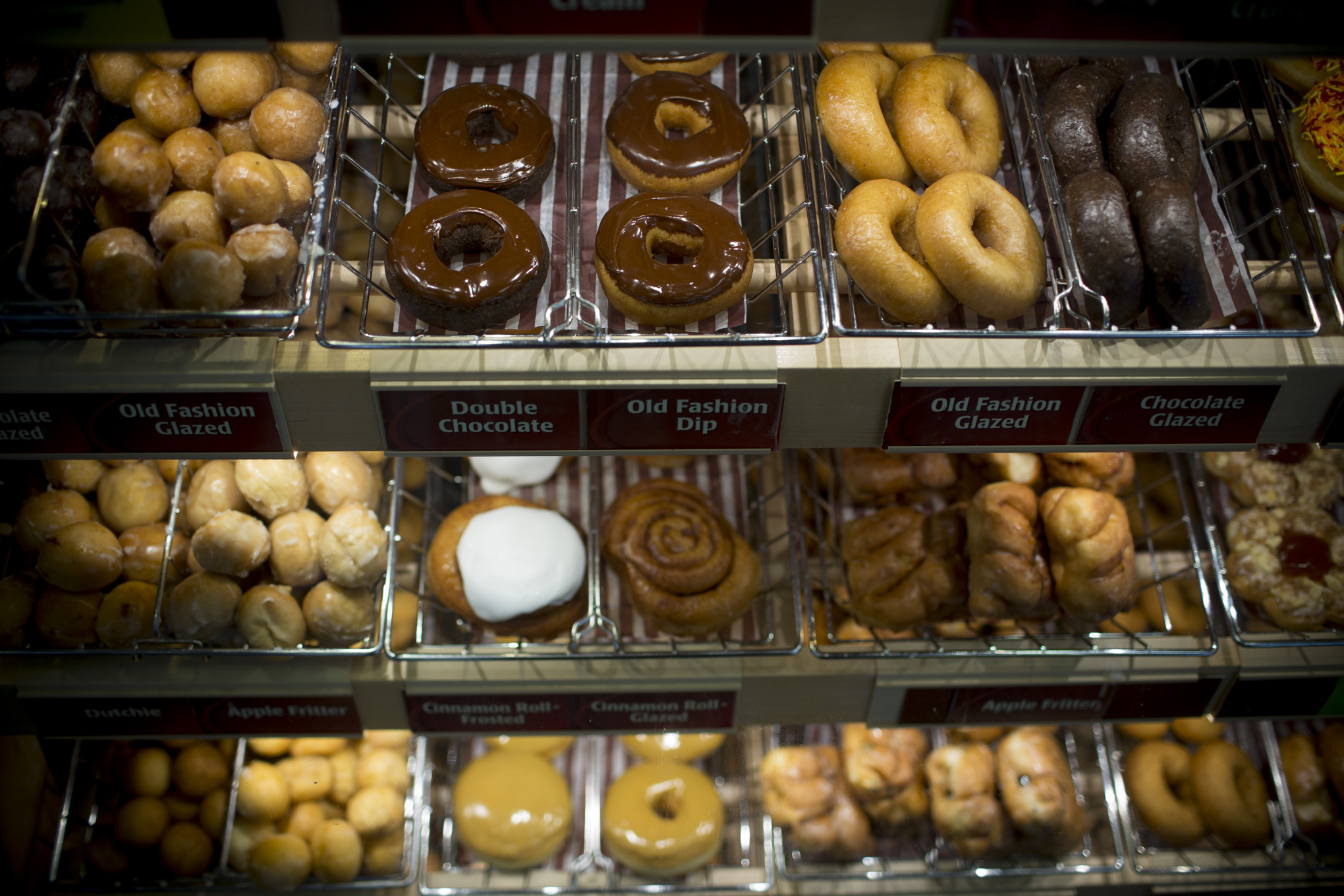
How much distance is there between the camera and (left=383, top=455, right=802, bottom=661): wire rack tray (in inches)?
76.0

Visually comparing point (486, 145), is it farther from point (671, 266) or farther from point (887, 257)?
point (887, 257)

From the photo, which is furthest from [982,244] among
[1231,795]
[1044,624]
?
[1231,795]

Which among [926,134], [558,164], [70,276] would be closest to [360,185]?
[558,164]

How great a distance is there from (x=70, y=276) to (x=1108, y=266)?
1.64 m

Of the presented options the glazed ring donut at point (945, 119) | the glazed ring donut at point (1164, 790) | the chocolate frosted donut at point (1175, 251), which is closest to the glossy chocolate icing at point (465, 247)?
the glazed ring donut at point (945, 119)

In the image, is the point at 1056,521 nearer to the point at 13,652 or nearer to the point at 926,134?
the point at 926,134

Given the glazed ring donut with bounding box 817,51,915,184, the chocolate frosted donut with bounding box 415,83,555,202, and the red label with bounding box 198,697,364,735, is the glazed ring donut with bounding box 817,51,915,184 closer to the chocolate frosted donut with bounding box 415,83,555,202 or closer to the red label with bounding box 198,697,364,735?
the chocolate frosted donut with bounding box 415,83,555,202

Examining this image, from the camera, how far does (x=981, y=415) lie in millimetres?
1497

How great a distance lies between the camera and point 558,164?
1.76 m

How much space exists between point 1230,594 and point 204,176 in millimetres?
2314

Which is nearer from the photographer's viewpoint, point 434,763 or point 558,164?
point 558,164

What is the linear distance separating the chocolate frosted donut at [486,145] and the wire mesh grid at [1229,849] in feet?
7.52

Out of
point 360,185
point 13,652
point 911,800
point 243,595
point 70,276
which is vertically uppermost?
point 360,185

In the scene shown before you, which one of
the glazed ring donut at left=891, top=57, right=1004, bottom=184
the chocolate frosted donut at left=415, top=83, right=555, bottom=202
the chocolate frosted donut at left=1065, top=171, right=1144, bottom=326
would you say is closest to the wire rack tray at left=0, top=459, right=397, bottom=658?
the chocolate frosted donut at left=415, top=83, right=555, bottom=202
